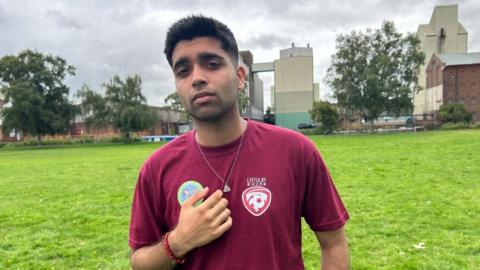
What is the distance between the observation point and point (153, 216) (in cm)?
178

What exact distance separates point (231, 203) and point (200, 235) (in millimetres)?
195

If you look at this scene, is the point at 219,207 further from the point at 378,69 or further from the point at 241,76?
the point at 378,69

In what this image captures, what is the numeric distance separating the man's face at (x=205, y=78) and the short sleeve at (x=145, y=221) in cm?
44

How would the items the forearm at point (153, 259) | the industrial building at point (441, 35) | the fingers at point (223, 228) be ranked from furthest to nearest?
the industrial building at point (441, 35) < the forearm at point (153, 259) < the fingers at point (223, 228)

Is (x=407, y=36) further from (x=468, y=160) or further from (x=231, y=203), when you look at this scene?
(x=231, y=203)

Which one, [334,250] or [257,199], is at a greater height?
[257,199]

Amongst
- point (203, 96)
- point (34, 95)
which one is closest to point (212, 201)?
point (203, 96)

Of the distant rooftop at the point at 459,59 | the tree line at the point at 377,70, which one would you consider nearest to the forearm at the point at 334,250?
the tree line at the point at 377,70

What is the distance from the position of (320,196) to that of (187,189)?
2.06 ft

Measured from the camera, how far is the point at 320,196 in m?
1.71

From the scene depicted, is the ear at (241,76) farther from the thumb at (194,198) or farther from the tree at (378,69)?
the tree at (378,69)

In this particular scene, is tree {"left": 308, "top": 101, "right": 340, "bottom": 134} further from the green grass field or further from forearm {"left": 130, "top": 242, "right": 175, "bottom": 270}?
forearm {"left": 130, "top": 242, "right": 175, "bottom": 270}

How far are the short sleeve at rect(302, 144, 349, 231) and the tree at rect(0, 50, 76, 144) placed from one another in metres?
50.5

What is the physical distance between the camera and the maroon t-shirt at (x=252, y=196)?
1600 millimetres
